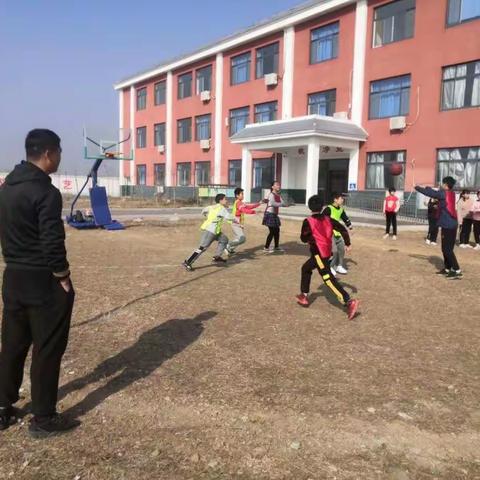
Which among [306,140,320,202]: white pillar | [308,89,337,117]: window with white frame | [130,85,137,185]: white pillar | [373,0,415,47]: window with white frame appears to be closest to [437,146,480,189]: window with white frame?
[306,140,320,202]: white pillar

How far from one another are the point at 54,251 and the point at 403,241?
13.3 meters

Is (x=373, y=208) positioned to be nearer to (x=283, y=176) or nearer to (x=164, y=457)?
(x=283, y=176)

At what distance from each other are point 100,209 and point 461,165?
15.7 metres

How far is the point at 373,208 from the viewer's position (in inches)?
1003

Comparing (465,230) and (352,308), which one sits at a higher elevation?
(465,230)

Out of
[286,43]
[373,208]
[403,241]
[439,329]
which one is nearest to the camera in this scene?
[439,329]

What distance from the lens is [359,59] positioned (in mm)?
26438

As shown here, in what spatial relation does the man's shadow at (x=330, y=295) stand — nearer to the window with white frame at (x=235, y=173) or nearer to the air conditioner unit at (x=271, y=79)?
the air conditioner unit at (x=271, y=79)

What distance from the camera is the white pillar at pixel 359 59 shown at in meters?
26.0

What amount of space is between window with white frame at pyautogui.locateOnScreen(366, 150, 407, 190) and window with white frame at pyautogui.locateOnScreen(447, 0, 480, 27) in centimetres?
618

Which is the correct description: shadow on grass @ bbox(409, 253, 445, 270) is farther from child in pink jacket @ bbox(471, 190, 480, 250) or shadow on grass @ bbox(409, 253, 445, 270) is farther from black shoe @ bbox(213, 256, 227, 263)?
black shoe @ bbox(213, 256, 227, 263)

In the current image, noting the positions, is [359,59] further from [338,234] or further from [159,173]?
[159,173]

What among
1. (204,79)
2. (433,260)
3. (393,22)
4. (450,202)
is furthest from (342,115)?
(450,202)

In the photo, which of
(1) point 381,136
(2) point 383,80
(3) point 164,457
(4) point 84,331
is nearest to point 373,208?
(1) point 381,136
